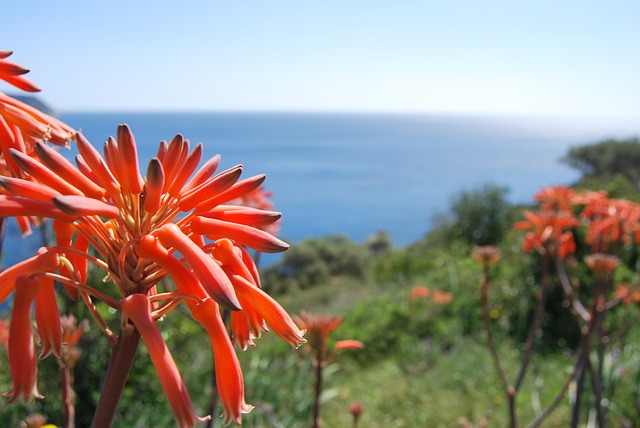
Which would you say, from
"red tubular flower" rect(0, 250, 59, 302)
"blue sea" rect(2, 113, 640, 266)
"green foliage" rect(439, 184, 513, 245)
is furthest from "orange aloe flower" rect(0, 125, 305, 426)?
"blue sea" rect(2, 113, 640, 266)

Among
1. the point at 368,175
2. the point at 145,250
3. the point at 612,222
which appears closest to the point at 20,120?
the point at 145,250

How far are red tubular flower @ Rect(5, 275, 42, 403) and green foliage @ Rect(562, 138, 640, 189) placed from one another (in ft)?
123

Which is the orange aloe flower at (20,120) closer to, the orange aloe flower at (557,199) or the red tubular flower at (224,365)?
the red tubular flower at (224,365)

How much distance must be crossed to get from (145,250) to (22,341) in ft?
0.85

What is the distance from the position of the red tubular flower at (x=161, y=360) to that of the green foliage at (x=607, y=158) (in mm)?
37218

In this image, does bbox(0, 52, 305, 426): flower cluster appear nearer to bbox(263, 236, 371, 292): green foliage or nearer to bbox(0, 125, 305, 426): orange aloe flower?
bbox(0, 125, 305, 426): orange aloe flower

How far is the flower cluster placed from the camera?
3.18 feet

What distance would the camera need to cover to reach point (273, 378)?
6332 mm

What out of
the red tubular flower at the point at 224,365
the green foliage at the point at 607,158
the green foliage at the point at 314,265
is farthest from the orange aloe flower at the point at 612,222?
the green foliage at the point at 607,158

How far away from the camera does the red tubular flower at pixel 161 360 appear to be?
96cm

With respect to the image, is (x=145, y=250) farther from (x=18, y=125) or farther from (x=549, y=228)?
(x=549, y=228)

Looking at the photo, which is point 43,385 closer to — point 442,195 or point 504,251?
point 504,251

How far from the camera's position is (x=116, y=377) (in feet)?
3.30

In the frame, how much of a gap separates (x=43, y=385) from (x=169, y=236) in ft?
11.5
